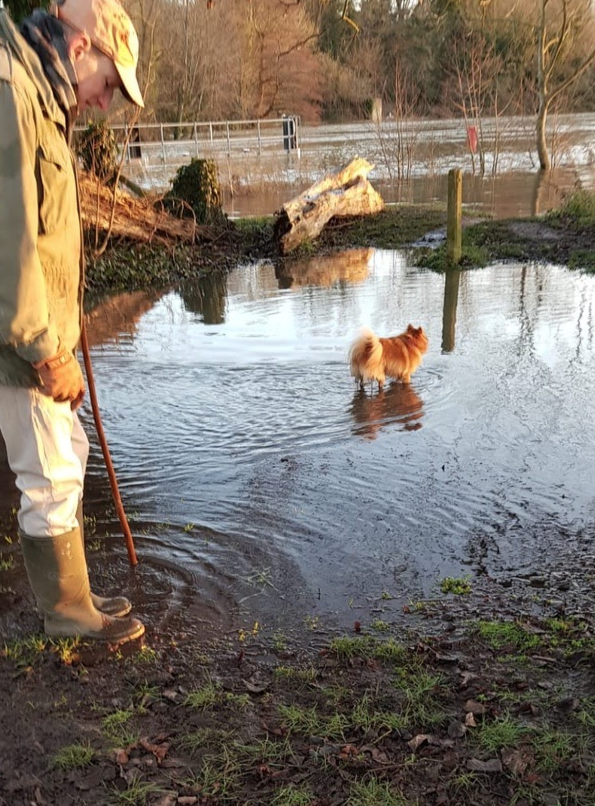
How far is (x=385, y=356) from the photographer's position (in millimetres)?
7102

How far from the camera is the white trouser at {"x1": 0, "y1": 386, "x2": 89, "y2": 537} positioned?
291 cm

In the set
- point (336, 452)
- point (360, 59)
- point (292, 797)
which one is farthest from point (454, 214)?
point (360, 59)

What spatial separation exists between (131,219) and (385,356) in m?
8.55

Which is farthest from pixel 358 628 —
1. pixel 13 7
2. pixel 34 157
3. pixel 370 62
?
pixel 370 62

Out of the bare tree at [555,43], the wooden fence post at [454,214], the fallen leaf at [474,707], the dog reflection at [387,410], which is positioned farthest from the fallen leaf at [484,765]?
the bare tree at [555,43]

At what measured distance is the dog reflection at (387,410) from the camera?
253 inches

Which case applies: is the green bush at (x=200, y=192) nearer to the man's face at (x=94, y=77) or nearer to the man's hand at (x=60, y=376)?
the man's face at (x=94, y=77)

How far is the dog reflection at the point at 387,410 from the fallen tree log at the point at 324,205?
340 inches

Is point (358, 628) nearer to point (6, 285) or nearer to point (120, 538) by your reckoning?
point (120, 538)

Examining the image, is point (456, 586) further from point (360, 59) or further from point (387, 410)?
point (360, 59)

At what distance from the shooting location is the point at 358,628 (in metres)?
3.54

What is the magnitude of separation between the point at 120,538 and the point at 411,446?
102 inches

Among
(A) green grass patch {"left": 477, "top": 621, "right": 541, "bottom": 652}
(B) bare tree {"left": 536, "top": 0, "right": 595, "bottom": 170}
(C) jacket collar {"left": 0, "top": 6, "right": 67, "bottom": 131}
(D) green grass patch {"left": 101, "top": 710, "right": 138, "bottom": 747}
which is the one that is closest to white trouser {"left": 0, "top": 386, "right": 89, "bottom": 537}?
(D) green grass patch {"left": 101, "top": 710, "right": 138, "bottom": 747}

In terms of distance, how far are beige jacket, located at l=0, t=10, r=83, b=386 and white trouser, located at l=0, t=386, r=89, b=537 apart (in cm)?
11
